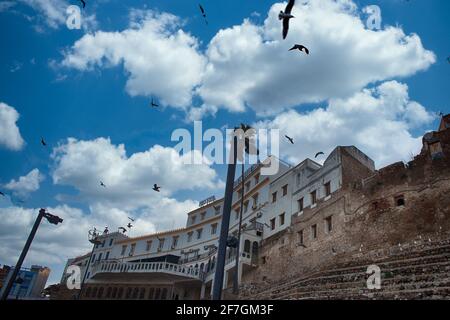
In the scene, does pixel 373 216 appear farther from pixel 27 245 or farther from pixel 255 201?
pixel 27 245

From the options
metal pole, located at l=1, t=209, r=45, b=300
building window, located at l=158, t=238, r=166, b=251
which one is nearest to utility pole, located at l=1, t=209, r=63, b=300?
metal pole, located at l=1, t=209, r=45, b=300

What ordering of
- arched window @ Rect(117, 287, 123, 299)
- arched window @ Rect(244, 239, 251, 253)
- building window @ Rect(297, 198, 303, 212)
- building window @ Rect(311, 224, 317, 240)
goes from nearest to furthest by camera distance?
building window @ Rect(311, 224, 317, 240), building window @ Rect(297, 198, 303, 212), arched window @ Rect(244, 239, 251, 253), arched window @ Rect(117, 287, 123, 299)

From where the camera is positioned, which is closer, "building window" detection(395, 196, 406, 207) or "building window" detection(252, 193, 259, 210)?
"building window" detection(395, 196, 406, 207)

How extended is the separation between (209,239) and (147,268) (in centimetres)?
990

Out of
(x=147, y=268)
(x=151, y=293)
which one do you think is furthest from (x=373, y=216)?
(x=151, y=293)

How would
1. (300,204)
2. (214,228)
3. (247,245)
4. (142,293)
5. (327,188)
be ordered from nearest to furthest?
(327,188), (300,204), (247,245), (142,293), (214,228)

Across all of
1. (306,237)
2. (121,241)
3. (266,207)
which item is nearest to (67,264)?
(121,241)

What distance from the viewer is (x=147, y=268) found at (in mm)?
39031

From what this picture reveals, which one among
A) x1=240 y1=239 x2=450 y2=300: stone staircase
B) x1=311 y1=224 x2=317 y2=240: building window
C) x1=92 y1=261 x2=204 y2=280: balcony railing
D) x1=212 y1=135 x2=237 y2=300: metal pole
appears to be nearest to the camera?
x1=212 y1=135 x2=237 y2=300: metal pole

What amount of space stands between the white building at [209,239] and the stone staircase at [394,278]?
8.33 metres

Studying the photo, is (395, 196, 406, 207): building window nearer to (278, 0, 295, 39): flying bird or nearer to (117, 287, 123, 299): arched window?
(278, 0, 295, 39): flying bird

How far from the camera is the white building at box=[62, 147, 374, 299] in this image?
31.5 meters
